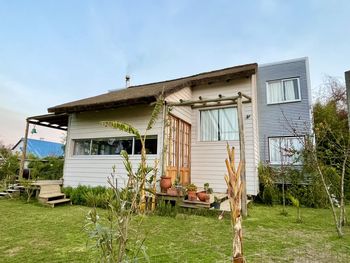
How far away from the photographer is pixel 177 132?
32.3 feet

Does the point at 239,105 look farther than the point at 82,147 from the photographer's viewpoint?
No

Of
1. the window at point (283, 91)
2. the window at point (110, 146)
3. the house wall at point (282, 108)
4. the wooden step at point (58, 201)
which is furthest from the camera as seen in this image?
the window at point (283, 91)

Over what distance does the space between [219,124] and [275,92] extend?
4.52 metres

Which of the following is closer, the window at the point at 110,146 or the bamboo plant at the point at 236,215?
the bamboo plant at the point at 236,215

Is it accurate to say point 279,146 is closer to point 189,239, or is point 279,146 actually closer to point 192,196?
point 192,196

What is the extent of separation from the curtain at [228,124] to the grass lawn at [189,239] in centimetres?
420

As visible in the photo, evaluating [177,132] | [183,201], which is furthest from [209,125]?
[183,201]

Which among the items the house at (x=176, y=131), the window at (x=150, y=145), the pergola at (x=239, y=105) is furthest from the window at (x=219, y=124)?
the window at (x=150, y=145)

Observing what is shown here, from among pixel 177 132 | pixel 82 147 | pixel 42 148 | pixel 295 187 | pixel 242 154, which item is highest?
pixel 42 148

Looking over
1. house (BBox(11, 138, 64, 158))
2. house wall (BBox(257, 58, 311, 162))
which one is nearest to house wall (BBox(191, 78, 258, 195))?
house wall (BBox(257, 58, 311, 162))

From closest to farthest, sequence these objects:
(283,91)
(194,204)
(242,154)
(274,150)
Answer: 1. (242,154)
2. (194,204)
3. (274,150)
4. (283,91)

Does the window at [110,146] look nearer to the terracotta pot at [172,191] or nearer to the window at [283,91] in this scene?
the terracotta pot at [172,191]

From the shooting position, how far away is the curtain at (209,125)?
35.5ft

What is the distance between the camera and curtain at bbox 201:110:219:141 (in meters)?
10.8
